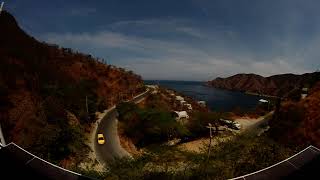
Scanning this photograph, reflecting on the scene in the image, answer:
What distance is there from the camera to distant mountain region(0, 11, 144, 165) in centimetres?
375

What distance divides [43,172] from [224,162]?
13.3 feet

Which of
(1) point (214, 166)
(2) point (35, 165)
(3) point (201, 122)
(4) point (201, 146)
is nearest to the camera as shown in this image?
(2) point (35, 165)

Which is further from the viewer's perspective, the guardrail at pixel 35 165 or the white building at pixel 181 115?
the white building at pixel 181 115

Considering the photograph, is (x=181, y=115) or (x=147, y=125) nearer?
(x=147, y=125)

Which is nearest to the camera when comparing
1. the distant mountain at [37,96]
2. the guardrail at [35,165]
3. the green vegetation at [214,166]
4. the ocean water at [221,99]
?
the guardrail at [35,165]

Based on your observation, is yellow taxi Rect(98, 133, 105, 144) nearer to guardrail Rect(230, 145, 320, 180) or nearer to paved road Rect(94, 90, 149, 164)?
paved road Rect(94, 90, 149, 164)

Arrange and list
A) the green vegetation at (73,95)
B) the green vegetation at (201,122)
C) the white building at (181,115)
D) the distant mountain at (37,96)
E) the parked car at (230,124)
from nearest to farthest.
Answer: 1. the distant mountain at (37,96)
2. the green vegetation at (73,95)
3. the green vegetation at (201,122)
4. the parked car at (230,124)
5. the white building at (181,115)

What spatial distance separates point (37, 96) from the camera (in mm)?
4961

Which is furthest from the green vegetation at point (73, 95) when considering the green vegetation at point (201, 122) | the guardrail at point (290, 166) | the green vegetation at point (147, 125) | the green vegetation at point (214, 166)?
the green vegetation at point (201, 122)

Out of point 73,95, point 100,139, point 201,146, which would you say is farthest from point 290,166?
point 201,146

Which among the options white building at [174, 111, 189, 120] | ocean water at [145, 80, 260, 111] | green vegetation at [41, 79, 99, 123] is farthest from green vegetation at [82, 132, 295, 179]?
ocean water at [145, 80, 260, 111]

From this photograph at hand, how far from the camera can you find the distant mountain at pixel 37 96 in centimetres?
375

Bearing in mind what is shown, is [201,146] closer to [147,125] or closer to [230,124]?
[147,125]

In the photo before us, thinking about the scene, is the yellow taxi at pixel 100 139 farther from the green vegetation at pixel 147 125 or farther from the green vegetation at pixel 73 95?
the green vegetation at pixel 73 95
